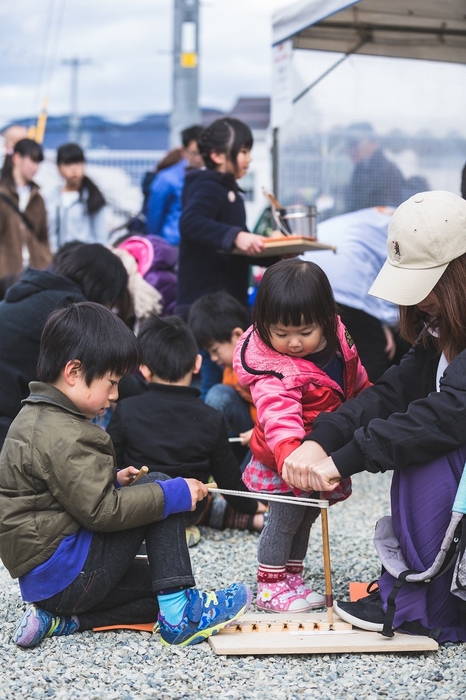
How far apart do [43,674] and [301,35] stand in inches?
166

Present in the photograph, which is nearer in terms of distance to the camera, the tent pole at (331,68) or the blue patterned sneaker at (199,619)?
the blue patterned sneaker at (199,619)

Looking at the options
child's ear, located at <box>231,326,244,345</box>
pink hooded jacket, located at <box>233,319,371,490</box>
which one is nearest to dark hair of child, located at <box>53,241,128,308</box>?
child's ear, located at <box>231,326,244,345</box>

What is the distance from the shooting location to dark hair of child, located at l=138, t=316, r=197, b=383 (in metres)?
3.38

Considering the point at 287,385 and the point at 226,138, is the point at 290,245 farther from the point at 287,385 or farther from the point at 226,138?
the point at 287,385

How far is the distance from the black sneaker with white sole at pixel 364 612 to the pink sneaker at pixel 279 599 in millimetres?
168

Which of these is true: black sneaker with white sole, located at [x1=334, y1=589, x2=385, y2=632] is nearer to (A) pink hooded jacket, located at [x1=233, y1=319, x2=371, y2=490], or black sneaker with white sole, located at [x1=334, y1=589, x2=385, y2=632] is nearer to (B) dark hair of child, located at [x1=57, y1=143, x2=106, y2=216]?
(A) pink hooded jacket, located at [x1=233, y1=319, x2=371, y2=490]

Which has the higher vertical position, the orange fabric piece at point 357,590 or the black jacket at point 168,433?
the black jacket at point 168,433

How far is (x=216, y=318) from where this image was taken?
4078 millimetres

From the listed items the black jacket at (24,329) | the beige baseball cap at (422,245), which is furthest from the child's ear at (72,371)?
the black jacket at (24,329)

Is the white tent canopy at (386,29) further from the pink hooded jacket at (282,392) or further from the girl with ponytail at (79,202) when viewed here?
the pink hooded jacket at (282,392)

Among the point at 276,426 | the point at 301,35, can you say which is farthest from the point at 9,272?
the point at 276,426

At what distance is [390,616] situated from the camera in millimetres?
2307

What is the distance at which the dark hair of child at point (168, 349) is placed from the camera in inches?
133

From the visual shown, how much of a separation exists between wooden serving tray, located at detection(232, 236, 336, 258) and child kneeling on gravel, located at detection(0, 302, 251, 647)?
5.25 feet
